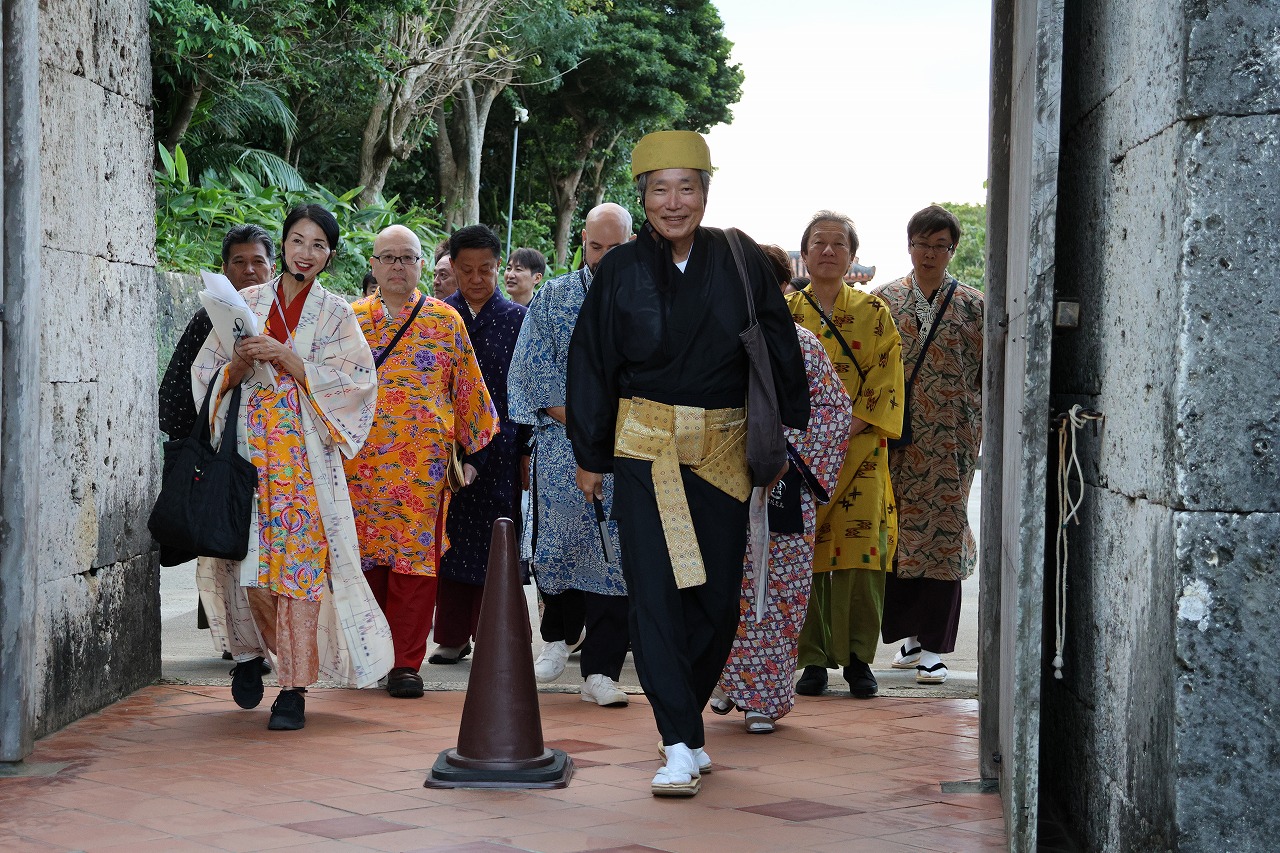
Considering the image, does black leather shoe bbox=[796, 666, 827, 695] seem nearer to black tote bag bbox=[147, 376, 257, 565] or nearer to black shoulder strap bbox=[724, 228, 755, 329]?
black shoulder strap bbox=[724, 228, 755, 329]

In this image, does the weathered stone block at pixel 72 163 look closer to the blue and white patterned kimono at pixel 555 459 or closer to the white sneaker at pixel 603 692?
the blue and white patterned kimono at pixel 555 459

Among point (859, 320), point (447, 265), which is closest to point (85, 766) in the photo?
point (859, 320)

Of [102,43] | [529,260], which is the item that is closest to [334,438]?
[102,43]

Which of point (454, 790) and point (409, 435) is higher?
point (409, 435)

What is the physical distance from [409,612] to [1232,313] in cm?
427

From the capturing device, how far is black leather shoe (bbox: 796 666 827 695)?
6.69 metres

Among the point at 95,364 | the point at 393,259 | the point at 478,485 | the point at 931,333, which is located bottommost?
the point at 478,485

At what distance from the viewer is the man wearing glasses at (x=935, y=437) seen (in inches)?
275

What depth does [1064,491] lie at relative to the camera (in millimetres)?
3898

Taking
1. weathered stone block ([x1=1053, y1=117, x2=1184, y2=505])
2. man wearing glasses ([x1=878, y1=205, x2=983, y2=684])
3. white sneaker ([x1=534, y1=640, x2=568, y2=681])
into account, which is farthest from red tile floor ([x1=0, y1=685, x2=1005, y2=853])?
weathered stone block ([x1=1053, y1=117, x2=1184, y2=505])

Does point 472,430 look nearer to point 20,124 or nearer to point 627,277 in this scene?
point 627,277

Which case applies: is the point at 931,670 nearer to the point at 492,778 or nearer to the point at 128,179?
the point at 492,778

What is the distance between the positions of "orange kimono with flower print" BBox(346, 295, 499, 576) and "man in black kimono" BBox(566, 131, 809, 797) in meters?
1.77

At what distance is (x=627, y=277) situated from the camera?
16.4ft
